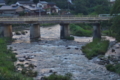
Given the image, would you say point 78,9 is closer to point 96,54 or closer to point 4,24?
point 4,24

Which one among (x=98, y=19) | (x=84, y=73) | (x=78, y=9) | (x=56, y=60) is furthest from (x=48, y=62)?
(x=78, y=9)

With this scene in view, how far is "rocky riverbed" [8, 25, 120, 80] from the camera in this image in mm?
25156

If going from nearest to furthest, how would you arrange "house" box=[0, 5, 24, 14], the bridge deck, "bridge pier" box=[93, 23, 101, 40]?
"bridge pier" box=[93, 23, 101, 40] → the bridge deck → "house" box=[0, 5, 24, 14]

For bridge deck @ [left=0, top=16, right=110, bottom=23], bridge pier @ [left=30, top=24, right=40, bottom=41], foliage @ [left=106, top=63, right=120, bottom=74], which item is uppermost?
bridge deck @ [left=0, top=16, right=110, bottom=23]

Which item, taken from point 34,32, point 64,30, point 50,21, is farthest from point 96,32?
point 34,32

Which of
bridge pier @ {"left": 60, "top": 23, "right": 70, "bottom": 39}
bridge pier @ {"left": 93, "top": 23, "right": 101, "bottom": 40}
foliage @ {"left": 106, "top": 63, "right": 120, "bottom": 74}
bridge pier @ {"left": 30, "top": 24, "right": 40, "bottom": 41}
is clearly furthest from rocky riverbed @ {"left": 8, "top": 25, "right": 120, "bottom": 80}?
bridge pier @ {"left": 93, "top": 23, "right": 101, "bottom": 40}

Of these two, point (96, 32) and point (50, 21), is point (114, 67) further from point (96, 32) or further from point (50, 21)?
point (50, 21)

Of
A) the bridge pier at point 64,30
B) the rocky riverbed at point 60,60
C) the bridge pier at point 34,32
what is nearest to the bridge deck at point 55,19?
the bridge pier at point 64,30

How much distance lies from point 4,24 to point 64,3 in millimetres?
58551

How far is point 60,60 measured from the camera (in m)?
31.7

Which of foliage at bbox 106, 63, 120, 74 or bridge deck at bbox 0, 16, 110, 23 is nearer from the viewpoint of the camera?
foliage at bbox 106, 63, 120, 74

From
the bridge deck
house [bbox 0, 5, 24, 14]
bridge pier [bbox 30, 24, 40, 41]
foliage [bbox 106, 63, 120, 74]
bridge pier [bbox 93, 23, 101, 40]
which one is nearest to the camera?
foliage [bbox 106, 63, 120, 74]

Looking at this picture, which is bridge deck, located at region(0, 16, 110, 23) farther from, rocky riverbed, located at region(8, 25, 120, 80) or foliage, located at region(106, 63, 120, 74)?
foliage, located at region(106, 63, 120, 74)

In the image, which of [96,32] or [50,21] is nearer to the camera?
[96,32]
